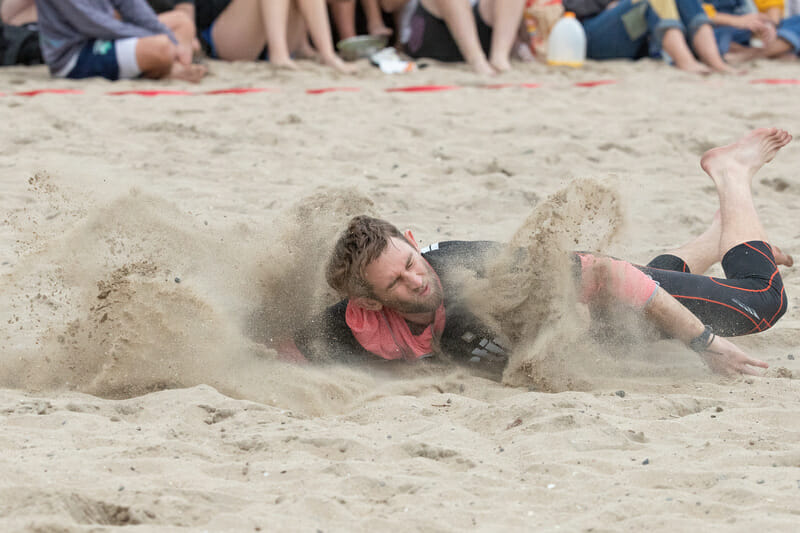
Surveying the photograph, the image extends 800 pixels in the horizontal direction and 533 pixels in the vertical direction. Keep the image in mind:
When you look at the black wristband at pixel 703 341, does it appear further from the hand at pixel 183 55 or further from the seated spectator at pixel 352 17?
the seated spectator at pixel 352 17

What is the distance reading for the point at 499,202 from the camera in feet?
14.7

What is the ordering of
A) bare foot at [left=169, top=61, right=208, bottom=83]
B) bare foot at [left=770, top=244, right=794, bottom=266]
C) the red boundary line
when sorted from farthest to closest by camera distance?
1. bare foot at [left=169, top=61, right=208, bottom=83]
2. the red boundary line
3. bare foot at [left=770, top=244, right=794, bottom=266]

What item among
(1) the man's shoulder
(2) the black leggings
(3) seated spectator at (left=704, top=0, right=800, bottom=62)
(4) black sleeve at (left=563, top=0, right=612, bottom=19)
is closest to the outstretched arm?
(2) the black leggings

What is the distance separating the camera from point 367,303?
300cm

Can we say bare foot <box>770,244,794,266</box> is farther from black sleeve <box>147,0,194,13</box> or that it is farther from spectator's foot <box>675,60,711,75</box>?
black sleeve <box>147,0,194,13</box>

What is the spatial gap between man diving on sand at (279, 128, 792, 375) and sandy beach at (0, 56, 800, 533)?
0.33 ft

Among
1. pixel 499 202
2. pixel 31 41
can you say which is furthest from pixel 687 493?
pixel 31 41

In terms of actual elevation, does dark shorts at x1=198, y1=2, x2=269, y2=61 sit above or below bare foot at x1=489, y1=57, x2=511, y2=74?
above

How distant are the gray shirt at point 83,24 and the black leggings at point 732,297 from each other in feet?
14.8

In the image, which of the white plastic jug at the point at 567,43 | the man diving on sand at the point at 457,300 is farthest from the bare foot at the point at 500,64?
the man diving on sand at the point at 457,300

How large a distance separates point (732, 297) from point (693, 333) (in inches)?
12.9

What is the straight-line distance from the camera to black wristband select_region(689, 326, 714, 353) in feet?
9.44

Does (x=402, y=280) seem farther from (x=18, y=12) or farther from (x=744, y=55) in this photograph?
(x=744, y=55)

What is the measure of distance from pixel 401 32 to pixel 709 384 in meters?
5.77
